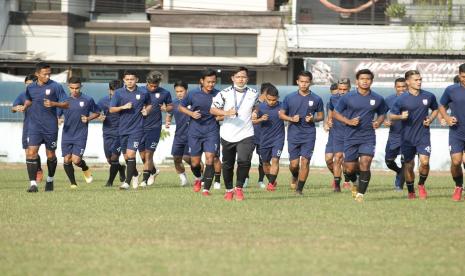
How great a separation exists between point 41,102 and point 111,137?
380 centimetres

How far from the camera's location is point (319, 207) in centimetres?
1550

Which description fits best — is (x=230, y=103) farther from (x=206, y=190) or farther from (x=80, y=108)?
(x=80, y=108)

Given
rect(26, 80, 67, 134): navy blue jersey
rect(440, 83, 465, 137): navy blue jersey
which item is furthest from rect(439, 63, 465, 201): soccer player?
rect(26, 80, 67, 134): navy blue jersey

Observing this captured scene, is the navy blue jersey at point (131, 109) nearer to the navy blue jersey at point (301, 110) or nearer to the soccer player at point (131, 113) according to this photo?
the soccer player at point (131, 113)

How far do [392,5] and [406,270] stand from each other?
42.8m

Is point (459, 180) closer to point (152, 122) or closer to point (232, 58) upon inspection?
point (152, 122)

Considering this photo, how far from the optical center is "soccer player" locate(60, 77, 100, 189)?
20453mm

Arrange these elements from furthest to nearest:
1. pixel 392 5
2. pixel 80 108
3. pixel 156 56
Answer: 1. pixel 156 56
2. pixel 392 5
3. pixel 80 108

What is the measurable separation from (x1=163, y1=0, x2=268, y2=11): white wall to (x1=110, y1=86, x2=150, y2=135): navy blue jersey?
3582cm

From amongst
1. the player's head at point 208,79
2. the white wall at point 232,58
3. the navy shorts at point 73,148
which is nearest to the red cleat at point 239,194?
the player's head at point 208,79

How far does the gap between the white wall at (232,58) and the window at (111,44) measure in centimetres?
198

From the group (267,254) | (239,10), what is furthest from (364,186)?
(239,10)

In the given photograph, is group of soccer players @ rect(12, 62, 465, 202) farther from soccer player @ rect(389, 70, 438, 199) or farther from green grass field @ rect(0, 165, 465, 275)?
green grass field @ rect(0, 165, 465, 275)

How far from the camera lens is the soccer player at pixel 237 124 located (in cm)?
1639
